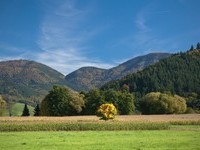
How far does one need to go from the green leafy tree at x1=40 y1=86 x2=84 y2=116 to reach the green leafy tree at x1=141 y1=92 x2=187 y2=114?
29.5 meters

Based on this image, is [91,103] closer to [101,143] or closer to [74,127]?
[74,127]

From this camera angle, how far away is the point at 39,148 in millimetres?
34531

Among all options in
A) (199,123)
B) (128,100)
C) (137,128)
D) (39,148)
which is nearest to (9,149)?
(39,148)

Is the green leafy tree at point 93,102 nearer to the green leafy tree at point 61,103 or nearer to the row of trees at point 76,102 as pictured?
the row of trees at point 76,102

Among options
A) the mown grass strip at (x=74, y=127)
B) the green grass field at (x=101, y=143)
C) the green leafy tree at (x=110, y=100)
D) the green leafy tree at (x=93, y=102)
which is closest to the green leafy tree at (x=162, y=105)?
the green leafy tree at (x=110, y=100)

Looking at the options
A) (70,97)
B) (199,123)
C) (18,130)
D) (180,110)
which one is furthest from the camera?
(180,110)

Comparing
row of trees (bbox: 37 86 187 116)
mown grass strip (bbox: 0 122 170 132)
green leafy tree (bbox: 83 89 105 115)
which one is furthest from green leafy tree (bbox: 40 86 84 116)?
mown grass strip (bbox: 0 122 170 132)

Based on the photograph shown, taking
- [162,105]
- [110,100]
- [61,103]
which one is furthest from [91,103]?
[162,105]

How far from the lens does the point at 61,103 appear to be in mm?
136750

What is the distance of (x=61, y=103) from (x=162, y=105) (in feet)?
130

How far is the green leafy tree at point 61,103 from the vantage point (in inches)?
5354

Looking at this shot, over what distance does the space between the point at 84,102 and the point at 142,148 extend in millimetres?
107741

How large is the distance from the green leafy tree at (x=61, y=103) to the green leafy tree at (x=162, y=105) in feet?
96.8

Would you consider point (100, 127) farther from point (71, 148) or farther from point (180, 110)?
point (180, 110)
